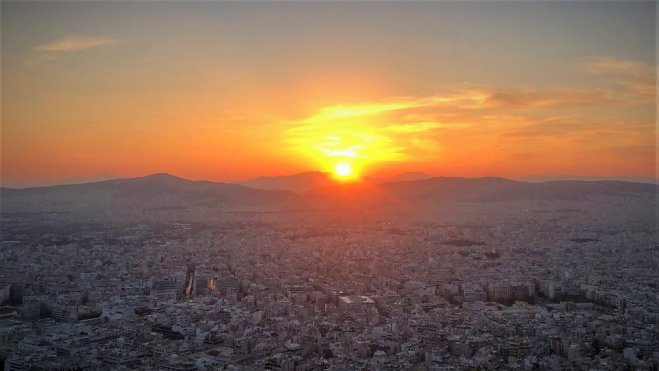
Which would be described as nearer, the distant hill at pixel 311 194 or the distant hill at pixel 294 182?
the distant hill at pixel 311 194

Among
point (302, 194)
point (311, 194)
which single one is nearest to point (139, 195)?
point (302, 194)

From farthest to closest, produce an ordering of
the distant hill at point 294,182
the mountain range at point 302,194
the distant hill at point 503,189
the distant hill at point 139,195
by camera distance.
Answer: the distant hill at point 294,182 < the distant hill at point 503,189 < the mountain range at point 302,194 < the distant hill at point 139,195

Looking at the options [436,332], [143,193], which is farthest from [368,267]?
[143,193]

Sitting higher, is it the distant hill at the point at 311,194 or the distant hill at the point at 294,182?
the distant hill at the point at 294,182

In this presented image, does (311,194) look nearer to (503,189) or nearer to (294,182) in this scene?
(294,182)

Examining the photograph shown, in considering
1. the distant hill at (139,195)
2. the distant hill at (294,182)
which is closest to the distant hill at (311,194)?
the distant hill at (139,195)

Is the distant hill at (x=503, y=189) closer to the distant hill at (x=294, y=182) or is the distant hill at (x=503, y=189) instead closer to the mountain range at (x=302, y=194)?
the mountain range at (x=302, y=194)

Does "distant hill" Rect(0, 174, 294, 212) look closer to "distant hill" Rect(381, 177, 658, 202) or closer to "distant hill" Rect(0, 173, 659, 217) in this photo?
"distant hill" Rect(0, 173, 659, 217)

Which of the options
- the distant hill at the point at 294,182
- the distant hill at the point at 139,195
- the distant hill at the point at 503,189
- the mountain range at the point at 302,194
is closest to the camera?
the distant hill at the point at 139,195

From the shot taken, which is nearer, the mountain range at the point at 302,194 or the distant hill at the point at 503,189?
the mountain range at the point at 302,194

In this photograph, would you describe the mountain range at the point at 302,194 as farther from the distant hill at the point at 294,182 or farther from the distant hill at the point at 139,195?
the distant hill at the point at 294,182
